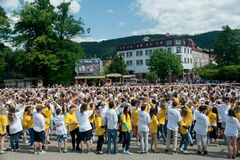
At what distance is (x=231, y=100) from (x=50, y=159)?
24.4 ft

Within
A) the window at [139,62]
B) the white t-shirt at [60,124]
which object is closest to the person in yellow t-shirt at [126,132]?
the white t-shirt at [60,124]

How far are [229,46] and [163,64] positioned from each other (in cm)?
1698

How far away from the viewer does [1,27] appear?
182 feet

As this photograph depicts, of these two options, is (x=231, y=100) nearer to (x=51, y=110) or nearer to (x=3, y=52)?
(x=51, y=110)

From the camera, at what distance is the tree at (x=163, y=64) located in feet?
277

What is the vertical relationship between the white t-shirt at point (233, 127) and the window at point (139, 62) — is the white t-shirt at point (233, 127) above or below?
below

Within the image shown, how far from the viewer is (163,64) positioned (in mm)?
84438

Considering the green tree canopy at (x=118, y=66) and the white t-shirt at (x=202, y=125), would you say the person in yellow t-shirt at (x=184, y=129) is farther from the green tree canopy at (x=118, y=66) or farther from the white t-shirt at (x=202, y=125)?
the green tree canopy at (x=118, y=66)

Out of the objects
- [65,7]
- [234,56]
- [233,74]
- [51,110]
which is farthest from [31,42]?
[234,56]

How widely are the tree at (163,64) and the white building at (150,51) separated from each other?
22702mm

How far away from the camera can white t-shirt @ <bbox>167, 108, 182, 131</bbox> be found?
13.7 metres

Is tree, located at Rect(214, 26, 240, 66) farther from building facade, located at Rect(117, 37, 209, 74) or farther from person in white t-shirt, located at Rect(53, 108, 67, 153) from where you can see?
person in white t-shirt, located at Rect(53, 108, 67, 153)

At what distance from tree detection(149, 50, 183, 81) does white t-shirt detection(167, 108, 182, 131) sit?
7009 centimetres

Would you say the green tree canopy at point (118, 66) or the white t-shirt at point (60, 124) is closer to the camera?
the white t-shirt at point (60, 124)
